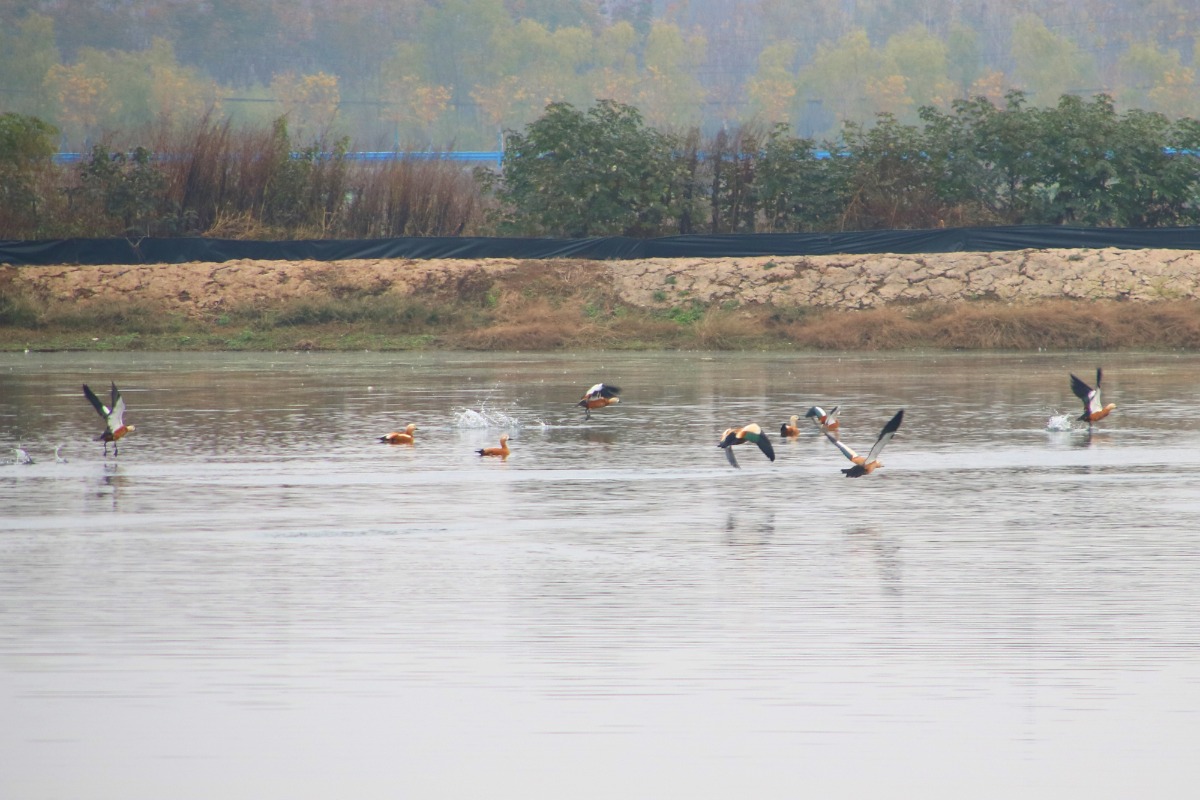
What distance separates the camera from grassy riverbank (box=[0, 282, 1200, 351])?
34.7 metres

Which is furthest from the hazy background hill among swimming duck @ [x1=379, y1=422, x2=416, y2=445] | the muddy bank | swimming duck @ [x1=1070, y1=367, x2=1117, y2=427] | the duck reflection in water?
the duck reflection in water

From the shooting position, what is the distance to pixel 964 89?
150875mm

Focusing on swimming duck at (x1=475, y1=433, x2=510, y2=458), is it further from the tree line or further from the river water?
the tree line

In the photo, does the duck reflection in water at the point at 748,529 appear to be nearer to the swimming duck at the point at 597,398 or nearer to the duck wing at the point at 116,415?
the swimming duck at the point at 597,398

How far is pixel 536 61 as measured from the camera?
6196 inches

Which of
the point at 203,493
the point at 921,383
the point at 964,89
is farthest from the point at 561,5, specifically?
the point at 203,493

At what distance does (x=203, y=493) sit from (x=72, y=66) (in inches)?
5770

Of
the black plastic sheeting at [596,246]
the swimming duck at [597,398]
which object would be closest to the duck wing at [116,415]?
the swimming duck at [597,398]

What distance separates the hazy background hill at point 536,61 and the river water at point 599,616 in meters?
127

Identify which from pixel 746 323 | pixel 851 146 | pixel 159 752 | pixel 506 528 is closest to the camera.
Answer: pixel 159 752

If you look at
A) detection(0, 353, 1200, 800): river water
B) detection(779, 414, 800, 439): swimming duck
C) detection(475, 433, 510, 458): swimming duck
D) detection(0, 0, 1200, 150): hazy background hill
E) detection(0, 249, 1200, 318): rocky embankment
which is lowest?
detection(0, 353, 1200, 800): river water

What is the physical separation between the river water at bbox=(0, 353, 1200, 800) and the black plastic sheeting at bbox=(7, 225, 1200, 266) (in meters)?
20.5

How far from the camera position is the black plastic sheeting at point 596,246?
3812 centimetres

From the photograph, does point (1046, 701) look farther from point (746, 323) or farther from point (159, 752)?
point (746, 323)
